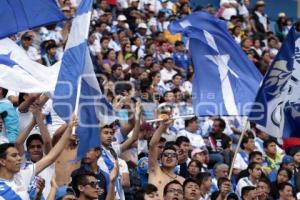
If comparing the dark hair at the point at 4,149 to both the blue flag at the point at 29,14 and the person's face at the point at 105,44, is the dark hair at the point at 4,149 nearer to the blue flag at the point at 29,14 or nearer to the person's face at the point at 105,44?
the blue flag at the point at 29,14

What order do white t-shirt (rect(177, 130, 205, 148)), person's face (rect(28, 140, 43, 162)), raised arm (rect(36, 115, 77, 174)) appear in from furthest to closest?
white t-shirt (rect(177, 130, 205, 148)) → person's face (rect(28, 140, 43, 162)) → raised arm (rect(36, 115, 77, 174))

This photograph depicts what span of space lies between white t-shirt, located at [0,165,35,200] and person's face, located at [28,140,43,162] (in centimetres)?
121

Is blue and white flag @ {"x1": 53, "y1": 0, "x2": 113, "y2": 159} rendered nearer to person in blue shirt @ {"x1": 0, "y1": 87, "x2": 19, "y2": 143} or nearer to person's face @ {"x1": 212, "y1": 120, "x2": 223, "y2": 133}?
person in blue shirt @ {"x1": 0, "y1": 87, "x2": 19, "y2": 143}

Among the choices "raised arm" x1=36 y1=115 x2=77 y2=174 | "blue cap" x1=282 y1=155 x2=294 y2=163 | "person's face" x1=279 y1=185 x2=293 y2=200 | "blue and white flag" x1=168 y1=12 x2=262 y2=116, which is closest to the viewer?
"raised arm" x1=36 y1=115 x2=77 y2=174

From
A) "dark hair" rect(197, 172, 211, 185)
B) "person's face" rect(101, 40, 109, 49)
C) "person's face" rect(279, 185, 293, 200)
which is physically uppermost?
"person's face" rect(101, 40, 109, 49)

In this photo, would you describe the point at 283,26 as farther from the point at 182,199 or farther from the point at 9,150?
the point at 9,150

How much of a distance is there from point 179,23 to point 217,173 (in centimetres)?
197

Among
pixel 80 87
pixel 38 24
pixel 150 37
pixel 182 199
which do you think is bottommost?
pixel 182 199

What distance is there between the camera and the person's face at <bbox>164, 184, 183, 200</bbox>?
37.6 feet

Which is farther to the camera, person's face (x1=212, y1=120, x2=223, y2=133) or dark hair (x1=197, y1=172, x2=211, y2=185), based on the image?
person's face (x1=212, y1=120, x2=223, y2=133)

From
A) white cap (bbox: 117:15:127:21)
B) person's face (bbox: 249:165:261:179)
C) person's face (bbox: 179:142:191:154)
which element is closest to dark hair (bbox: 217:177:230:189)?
person's face (bbox: 179:142:191:154)

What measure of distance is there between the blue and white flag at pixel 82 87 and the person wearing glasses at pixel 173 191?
1175mm

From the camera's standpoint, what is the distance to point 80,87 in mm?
10469

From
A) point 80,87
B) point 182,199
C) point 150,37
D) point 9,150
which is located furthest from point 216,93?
point 150,37
